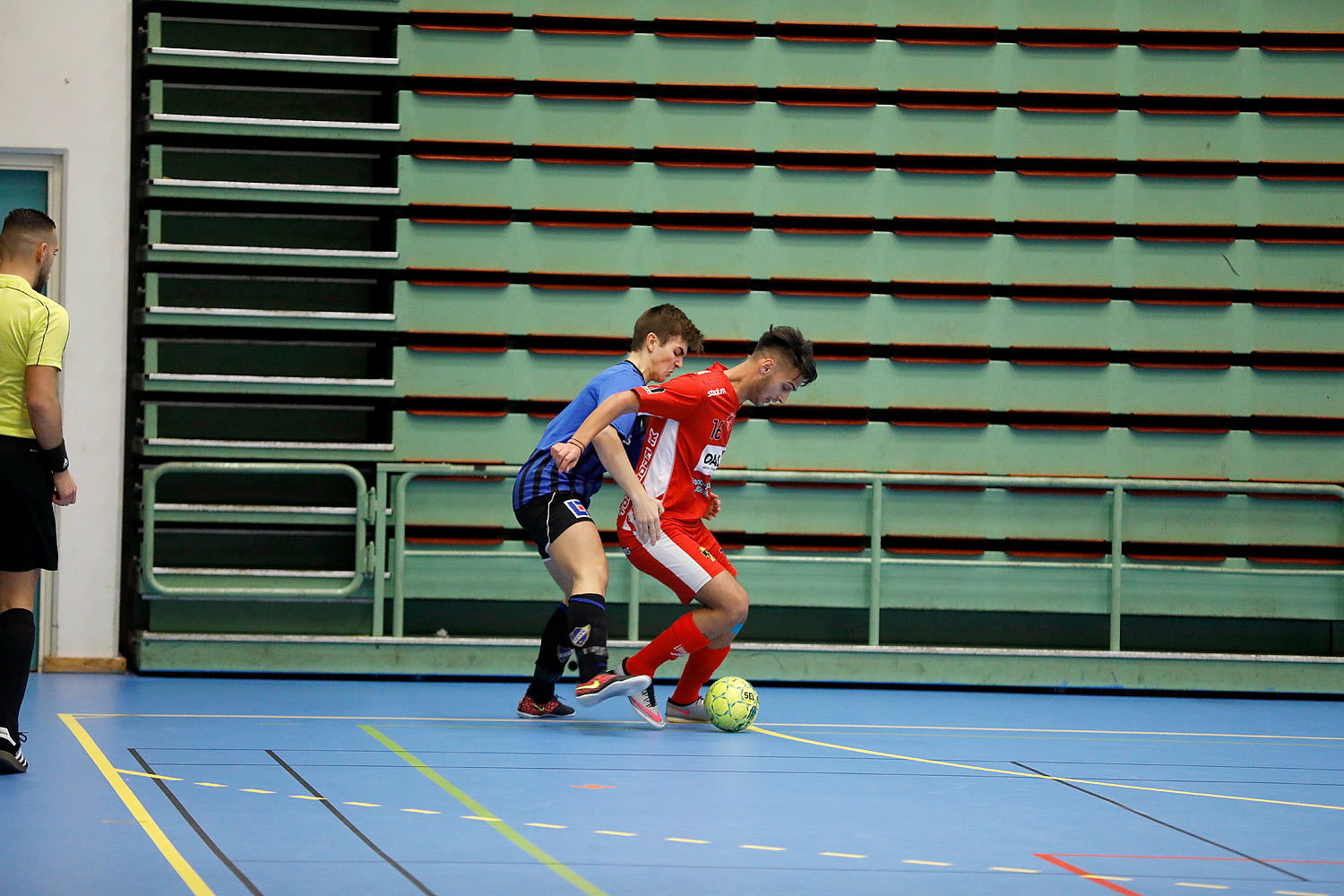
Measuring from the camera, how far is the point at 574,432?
6.23 metres

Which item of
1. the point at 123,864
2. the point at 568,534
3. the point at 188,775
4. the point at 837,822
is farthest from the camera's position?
the point at 568,534

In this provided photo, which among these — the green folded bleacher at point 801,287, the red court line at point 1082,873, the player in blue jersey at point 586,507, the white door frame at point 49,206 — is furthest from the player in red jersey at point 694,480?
the white door frame at point 49,206

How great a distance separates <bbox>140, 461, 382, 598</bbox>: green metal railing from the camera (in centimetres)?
780

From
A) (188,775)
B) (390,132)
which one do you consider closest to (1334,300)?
(390,132)

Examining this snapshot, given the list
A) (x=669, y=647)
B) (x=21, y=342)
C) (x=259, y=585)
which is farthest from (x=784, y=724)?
(x=21, y=342)

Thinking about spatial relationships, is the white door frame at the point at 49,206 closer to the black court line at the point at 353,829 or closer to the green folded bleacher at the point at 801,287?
the green folded bleacher at the point at 801,287

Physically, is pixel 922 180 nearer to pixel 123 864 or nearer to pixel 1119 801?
pixel 1119 801

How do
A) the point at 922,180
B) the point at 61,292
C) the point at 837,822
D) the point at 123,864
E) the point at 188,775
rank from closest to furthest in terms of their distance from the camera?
the point at 123,864 < the point at 837,822 < the point at 188,775 < the point at 61,292 < the point at 922,180

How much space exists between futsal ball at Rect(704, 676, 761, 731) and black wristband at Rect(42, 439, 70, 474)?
274cm

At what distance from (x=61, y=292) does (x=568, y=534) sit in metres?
3.69

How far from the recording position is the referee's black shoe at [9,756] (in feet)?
15.6

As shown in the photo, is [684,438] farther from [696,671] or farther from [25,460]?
[25,460]

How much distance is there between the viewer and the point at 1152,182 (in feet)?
28.6

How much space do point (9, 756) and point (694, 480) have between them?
289 cm
